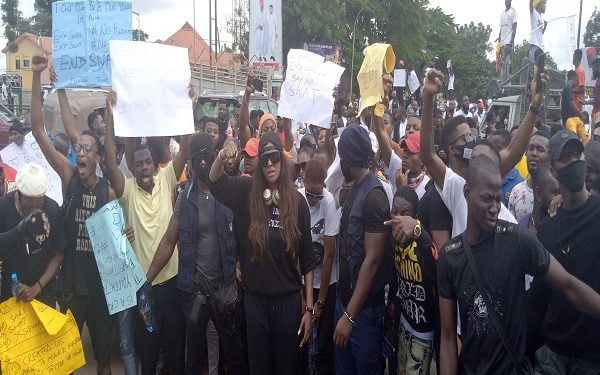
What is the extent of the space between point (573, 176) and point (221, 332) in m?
2.57

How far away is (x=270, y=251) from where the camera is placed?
3861mm

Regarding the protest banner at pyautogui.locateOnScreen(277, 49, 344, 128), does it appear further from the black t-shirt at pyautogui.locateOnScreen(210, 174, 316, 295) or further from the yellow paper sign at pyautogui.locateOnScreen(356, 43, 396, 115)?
the black t-shirt at pyautogui.locateOnScreen(210, 174, 316, 295)

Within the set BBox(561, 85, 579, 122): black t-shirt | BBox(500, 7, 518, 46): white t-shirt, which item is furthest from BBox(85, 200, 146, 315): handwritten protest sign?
BBox(500, 7, 518, 46): white t-shirt

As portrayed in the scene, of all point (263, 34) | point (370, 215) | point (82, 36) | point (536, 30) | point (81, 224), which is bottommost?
point (81, 224)

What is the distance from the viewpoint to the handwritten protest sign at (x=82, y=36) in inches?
187

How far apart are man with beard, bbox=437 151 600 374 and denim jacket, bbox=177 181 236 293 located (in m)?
1.92

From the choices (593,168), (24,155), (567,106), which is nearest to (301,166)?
(593,168)

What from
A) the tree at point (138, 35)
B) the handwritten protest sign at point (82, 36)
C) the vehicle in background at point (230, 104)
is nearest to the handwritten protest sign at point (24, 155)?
the handwritten protest sign at point (82, 36)

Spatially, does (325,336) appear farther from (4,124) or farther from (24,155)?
(4,124)

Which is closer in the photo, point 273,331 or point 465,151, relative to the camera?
point 465,151

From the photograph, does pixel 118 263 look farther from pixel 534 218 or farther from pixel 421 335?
pixel 534 218

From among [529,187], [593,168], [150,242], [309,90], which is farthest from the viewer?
[309,90]

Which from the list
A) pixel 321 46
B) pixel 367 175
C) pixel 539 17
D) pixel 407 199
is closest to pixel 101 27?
pixel 367 175

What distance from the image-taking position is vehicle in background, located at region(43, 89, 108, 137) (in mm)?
14461
